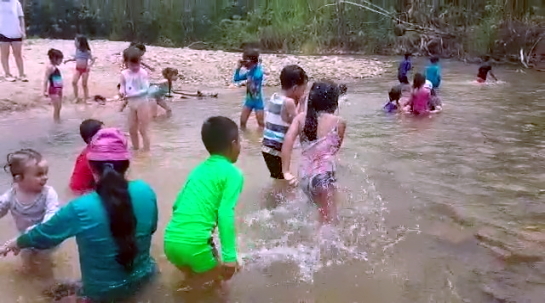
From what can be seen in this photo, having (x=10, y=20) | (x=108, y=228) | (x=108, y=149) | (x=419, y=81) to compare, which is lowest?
(x=108, y=228)

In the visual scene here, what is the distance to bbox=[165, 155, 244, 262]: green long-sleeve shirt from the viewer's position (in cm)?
393

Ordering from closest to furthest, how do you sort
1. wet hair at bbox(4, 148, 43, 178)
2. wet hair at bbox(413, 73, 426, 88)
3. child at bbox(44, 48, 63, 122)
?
wet hair at bbox(4, 148, 43, 178) < child at bbox(44, 48, 63, 122) < wet hair at bbox(413, 73, 426, 88)

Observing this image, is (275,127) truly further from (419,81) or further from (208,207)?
(419,81)

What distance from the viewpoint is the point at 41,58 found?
15.3 m

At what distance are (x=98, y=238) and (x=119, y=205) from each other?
21 cm

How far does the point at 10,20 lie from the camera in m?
12.3

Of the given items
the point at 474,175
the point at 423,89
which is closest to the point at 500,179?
the point at 474,175

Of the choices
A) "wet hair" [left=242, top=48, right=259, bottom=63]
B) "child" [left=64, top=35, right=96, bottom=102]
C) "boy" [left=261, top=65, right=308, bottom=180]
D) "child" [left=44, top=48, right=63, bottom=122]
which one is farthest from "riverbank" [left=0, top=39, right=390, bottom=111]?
"boy" [left=261, top=65, right=308, bottom=180]

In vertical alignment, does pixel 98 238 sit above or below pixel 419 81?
below

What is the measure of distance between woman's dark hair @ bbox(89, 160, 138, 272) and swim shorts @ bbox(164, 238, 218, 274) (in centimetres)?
27

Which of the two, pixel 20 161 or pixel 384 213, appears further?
pixel 384 213

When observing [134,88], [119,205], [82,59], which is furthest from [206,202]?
[82,59]

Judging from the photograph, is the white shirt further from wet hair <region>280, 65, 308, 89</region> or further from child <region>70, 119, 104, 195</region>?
wet hair <region>280, 65, 308, 89</region>

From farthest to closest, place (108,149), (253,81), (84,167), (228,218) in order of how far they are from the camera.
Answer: (253,81), (84,167), (228,218), (108,149)
